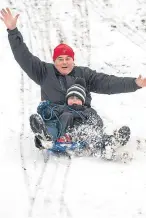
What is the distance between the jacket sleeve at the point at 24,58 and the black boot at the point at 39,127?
0.85 meters

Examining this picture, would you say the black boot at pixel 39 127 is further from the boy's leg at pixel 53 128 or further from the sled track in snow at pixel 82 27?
the sled track in snow at pixel 82 27

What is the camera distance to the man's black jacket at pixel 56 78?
18.1 ft

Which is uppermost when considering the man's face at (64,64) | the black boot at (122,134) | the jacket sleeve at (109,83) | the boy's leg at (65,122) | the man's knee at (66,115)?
the man's face at (64,64)

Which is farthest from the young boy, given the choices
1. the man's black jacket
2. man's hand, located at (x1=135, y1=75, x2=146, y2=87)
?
man's hand, located at (x1=135, y1=75, x2=146, y2=87)

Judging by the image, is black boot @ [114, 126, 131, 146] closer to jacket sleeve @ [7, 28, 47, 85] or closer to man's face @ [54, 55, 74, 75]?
man's face @ [54, 55, 74, 75]

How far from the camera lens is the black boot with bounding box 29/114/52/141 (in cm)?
490

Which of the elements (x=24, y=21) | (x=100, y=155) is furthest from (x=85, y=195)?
(x=24, y=21)

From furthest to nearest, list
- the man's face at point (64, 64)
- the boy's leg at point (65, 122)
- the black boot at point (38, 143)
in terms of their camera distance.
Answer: the man's face at point (64, 64) < the boy's leg at point (65, 122) < the black boot at point (38, 143)

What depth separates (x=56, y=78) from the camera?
5664mm

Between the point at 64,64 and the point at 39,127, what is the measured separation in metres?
1.01

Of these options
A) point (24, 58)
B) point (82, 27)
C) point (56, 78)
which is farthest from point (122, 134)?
point (82, 27)

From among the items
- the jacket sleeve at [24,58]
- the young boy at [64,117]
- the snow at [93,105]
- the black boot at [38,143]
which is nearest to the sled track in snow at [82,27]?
the snow at [93,105]

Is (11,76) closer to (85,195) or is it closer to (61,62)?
(61,62)

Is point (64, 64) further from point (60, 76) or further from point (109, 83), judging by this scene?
point (109, 83)
